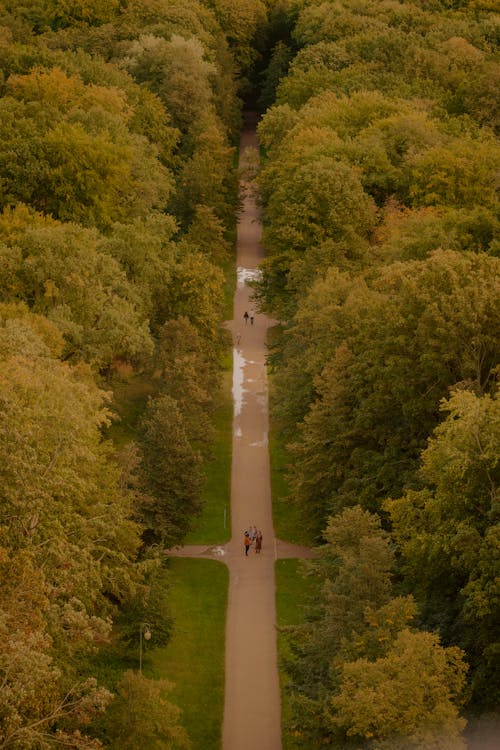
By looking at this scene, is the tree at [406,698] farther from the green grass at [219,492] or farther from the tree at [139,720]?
the green grass at [219,492]

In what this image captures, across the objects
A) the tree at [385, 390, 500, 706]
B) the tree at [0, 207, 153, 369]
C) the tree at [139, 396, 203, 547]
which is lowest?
the tree at [385, 390, 500, 706]

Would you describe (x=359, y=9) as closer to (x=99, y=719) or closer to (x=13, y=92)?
→ (x=13, y=92)

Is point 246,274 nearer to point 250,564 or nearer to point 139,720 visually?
point 250,564

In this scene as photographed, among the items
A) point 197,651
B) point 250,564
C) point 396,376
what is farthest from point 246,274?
point 197,651

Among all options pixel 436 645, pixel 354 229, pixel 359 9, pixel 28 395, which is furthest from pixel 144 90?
pixel 436 645

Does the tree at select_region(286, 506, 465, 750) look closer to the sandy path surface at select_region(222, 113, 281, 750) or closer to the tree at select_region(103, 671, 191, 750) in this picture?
the sandy path surface at select_region(222, 113, 281, 750)

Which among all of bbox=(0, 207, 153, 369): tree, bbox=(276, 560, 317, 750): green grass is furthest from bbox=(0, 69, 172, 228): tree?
bbox=(276, 560, 317, 750): green grass
